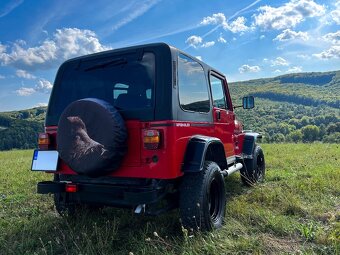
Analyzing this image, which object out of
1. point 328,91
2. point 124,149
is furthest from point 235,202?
point 328,91

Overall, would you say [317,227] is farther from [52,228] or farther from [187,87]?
[52,228]

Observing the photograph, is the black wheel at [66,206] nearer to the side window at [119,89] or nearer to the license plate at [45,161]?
the license plate at [45,161]

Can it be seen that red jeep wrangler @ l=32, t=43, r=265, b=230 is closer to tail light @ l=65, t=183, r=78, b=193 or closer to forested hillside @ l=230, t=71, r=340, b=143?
tail light @ l=65, t=183, r=78, b=193

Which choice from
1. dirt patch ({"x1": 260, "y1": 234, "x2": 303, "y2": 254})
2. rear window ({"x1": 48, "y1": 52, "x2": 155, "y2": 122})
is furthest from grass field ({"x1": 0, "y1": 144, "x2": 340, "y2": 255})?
rear window ({"x1": 48, "y1": 52, "x2": 155, "y2": 122})

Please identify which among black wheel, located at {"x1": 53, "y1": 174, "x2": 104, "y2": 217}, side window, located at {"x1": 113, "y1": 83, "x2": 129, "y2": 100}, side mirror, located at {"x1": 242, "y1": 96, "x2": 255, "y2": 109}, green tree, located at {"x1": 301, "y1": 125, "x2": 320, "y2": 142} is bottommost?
green tree, located at {"x1": 301, "y1": 125, "x2": 320, "y2": 142}

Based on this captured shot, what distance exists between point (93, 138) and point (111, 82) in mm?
820

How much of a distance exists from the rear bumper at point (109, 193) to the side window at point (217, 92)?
6.24ft

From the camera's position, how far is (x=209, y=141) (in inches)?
148

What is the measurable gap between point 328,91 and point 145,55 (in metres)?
134

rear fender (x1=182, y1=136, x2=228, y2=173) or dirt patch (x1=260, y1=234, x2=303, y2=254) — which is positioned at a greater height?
rear fender (x1=182, y1=136, x2=228, y2=173)

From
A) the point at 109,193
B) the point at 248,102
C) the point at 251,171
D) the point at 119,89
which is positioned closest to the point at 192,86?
the point at 119,89

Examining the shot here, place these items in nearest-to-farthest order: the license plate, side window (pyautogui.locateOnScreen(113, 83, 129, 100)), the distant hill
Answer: side window (pyautogui.locateOnScreen(113, 83, 129, 100)) < the license plate < the distant hill

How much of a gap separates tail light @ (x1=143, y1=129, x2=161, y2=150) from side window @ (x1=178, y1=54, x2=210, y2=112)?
0.54 metres

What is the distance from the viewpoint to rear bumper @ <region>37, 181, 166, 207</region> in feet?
10.5
